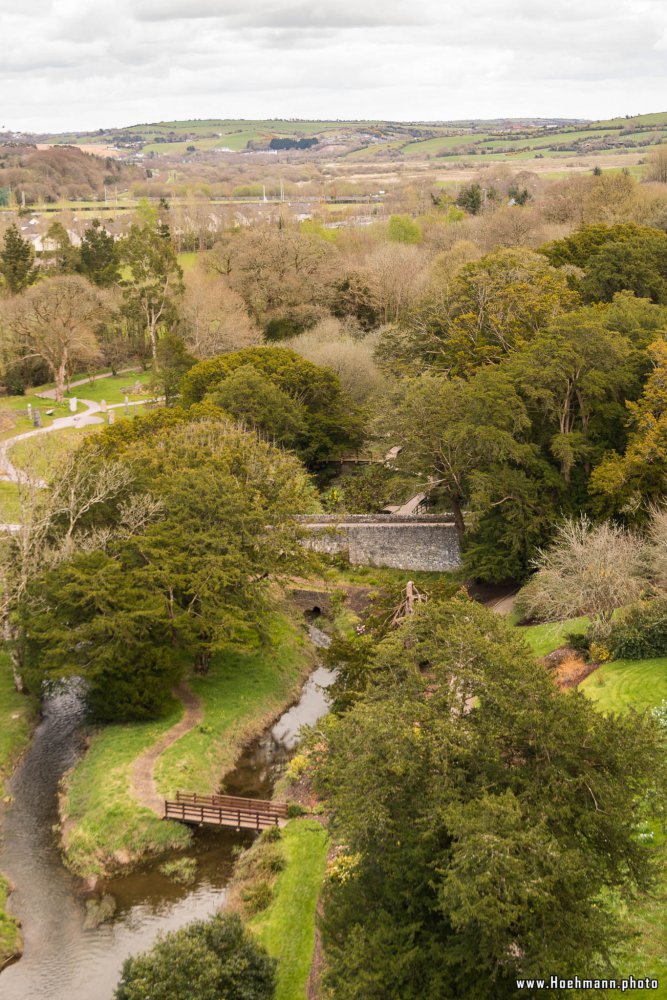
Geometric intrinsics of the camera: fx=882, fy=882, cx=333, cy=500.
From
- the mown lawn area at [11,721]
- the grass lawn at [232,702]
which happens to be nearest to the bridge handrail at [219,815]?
the grass lawn at [232,702]

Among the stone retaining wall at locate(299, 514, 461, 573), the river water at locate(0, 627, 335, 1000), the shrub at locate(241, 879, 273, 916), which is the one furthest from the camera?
the stone retaining wall at locate(299, 514, 461, 573)

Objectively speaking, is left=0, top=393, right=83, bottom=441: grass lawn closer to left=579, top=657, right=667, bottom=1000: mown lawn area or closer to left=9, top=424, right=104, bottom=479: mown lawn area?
left=9, top=424, right=104, bottom=479: mown lawn area

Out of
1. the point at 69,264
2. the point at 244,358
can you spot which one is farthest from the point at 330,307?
the point at 69,264

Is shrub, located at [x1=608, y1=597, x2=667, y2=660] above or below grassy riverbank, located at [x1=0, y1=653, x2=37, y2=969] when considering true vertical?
above

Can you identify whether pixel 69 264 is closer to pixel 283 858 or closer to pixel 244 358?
pixel 244 358

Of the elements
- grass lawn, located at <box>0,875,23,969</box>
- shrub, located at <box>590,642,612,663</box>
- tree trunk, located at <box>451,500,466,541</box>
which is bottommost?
grass lawn, located at <box>0,875,23,969</box>

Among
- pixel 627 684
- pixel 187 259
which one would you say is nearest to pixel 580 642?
pixel 627 684

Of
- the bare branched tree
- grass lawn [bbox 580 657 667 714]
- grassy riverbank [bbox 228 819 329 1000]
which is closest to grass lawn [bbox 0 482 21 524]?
grassy riverbank [bbox 228 819 329 1000]

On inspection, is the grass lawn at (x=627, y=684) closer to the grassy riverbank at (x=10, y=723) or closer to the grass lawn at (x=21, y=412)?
the grassy riverbank at (x=10, y=723)
